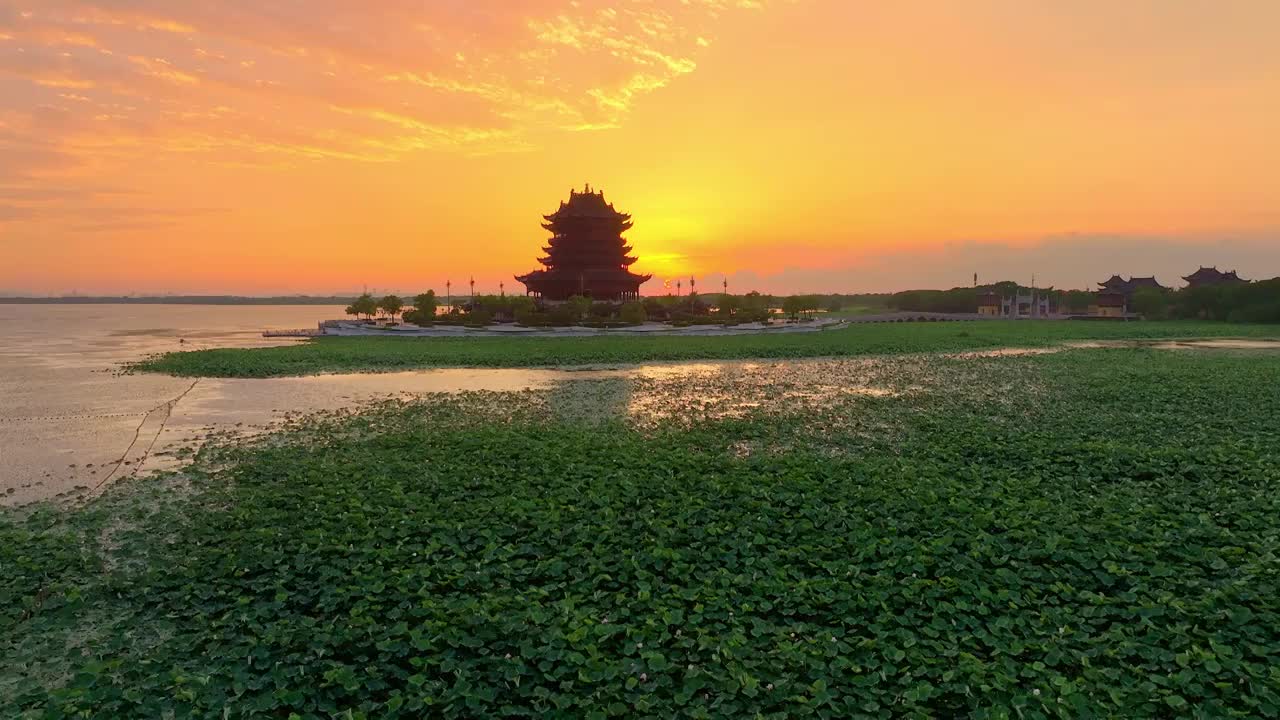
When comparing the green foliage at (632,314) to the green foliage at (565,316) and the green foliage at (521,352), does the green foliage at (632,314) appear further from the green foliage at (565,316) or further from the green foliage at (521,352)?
the green foliage at (521,352)

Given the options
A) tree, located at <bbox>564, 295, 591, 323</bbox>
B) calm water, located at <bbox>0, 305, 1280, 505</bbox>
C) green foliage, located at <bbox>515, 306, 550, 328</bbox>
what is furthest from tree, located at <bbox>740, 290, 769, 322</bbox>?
calm water, located at <bbox>0, 305, 1280, 505</bbox>

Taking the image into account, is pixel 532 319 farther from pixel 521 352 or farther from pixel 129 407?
pixel 129 407

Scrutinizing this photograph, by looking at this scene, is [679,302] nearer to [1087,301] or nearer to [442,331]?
[442,331]

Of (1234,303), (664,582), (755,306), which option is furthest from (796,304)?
(664,582)

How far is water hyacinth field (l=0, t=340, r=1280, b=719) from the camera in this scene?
4.66 metres

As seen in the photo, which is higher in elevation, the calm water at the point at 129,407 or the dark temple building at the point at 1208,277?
the dark temple building at the point at 1208,277

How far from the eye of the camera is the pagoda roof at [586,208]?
6200 cm

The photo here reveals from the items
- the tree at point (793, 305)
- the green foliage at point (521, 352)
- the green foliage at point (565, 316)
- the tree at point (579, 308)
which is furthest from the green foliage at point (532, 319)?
the tree at point (793, 305)

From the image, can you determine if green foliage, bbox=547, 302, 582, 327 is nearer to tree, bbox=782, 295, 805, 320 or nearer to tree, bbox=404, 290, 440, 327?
tree, bbox=404, 290, 440, 327

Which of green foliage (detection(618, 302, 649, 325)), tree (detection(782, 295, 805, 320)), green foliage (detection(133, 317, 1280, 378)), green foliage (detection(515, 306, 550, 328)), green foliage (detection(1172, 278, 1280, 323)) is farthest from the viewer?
tree (detection(782, 295, 805, 320))

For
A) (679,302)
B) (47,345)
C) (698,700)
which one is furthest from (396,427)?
(679,302)

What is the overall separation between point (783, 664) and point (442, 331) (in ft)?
155

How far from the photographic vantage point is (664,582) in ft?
21.0

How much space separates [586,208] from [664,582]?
5890 centimetres
